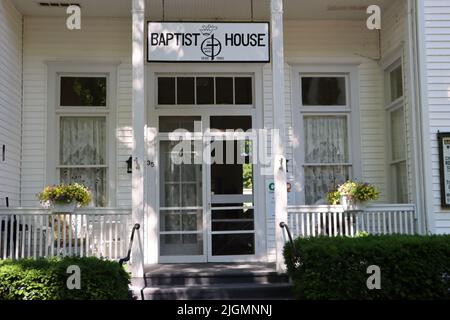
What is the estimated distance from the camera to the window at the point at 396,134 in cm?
871

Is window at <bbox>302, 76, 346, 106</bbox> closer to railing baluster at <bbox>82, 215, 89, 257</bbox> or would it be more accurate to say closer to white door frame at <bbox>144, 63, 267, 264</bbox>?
white door frame at <bbox>144, 63, 267, 264</bbox>

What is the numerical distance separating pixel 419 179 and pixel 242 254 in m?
2.91

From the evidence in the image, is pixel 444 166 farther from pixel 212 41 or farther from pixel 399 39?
pixel 212 41

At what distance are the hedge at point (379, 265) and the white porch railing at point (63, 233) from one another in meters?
2.63

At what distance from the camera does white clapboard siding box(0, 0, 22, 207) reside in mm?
8070

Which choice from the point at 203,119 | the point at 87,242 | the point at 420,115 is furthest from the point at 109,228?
the point at 420,115

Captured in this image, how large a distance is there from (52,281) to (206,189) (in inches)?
134

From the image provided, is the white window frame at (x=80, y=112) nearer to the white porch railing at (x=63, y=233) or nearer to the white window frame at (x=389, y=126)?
the white porch railing at (x=63, y=233)

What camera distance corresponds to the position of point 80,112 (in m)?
8.98

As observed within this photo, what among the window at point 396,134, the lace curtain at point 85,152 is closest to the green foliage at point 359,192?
the window at point 396,134

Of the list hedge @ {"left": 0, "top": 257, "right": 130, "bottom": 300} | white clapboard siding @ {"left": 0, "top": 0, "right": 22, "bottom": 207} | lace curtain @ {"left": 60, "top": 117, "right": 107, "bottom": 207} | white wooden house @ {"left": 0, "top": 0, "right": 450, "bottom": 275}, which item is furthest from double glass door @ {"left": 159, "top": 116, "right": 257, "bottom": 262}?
hedge @ {"left": 0, "top": 257, "right": 130, "bottom": 300}

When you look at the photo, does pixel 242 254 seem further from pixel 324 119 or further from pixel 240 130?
pixel 324 119

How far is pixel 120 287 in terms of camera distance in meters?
6.30

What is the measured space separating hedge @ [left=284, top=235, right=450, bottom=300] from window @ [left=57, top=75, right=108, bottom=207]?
3.93 meters
